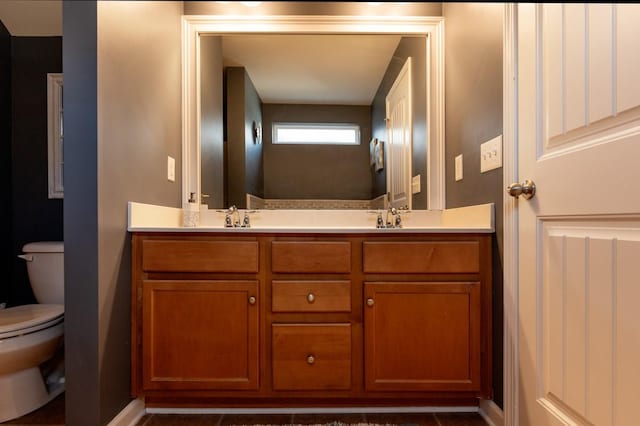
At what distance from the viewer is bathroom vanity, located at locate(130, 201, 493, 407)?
1.40 m

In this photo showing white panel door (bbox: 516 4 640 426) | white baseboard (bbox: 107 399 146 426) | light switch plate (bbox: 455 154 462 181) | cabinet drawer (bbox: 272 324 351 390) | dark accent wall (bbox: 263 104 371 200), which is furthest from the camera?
dark accent wall (bbox: 263 104 371 200)

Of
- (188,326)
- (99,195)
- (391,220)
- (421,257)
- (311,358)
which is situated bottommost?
(311,358)

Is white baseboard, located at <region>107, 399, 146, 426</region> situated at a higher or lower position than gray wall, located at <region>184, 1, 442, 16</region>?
lower

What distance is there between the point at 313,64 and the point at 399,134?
0.62m

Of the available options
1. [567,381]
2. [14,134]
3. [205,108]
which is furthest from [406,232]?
[14,134]

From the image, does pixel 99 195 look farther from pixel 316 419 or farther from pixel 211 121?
pixel 316 419

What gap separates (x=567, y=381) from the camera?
3.26 feet

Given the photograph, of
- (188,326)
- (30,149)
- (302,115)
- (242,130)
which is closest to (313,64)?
(302,115)

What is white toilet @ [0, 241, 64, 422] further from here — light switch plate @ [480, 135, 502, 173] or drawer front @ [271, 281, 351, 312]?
light switch plate @ [480, 135, 502, 173]

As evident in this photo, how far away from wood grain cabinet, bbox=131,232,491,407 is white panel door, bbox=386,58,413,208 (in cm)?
56

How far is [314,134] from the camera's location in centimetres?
194

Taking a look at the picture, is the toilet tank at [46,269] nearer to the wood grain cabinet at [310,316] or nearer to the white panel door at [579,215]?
the wood grain cabinet at [310,316]

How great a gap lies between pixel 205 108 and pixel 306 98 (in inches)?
22.2

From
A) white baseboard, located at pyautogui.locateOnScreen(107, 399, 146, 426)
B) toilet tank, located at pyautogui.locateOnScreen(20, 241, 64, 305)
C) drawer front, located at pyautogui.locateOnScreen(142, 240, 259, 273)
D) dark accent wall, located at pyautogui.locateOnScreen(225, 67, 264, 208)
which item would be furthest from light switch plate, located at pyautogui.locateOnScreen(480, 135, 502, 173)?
toilet tank, located at pyautogui.locateOnScreen(20, 241, 64, 305)
